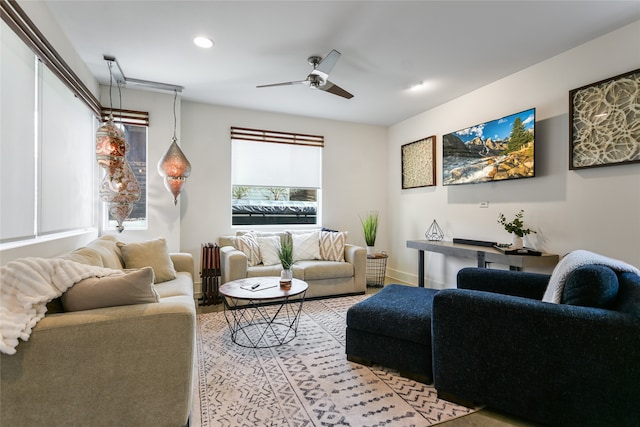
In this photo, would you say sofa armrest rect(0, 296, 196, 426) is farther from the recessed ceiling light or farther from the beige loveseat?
the recessed ceiling light

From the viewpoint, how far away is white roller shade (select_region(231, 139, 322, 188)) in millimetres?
4430

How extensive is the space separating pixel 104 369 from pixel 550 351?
2138 mm

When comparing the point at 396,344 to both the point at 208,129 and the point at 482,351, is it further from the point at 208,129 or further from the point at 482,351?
the point at 208,129

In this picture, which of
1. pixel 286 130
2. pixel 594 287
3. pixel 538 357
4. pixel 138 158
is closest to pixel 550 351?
pixel 538 357

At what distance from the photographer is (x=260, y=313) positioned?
132 inches

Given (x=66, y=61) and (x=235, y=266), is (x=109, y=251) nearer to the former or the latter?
(x=235, y=266)

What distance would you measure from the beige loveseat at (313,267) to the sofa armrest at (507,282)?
5.91ft

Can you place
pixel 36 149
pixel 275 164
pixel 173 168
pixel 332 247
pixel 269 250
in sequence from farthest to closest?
1. pixel 275 164
2. pixel 332 247
3. pixel 269 250
4. pixel 173 168
5. pixel 36 149

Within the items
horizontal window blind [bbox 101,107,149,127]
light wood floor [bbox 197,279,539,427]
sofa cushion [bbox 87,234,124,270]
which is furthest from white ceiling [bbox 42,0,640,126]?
light wood floor [bbox 197,279,539,427]

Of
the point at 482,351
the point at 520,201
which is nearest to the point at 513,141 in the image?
the point at 520,201

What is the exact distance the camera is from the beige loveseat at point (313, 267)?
3.45m

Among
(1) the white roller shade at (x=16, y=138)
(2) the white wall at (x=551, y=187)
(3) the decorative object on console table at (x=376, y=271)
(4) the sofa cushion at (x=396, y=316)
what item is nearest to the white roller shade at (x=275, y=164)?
(3) the decorative object on console table at (x=376, y=271)

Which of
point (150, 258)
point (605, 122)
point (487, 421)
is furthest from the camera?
point (150, 258)

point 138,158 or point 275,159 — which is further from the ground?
point 275,159
